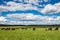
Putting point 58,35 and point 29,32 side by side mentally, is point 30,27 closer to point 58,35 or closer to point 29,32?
point 29,32

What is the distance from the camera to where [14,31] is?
20.4ft

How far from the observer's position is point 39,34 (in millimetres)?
5973

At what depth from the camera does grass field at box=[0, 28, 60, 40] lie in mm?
5842

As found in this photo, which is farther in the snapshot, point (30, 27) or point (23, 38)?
point (30, 27)

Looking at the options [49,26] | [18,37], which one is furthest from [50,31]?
[18,37]

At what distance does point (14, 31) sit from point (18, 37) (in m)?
0.41

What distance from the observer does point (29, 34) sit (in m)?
5.97

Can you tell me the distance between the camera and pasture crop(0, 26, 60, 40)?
5844 millimetres

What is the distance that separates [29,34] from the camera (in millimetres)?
5973

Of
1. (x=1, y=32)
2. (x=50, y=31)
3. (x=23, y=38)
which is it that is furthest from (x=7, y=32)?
(x=50, y=31)

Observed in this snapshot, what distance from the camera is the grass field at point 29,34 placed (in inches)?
230

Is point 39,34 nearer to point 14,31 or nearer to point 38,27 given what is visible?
point 38,27

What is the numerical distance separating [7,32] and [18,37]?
0.51 metres

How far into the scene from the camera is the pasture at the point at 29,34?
5.84 meters
